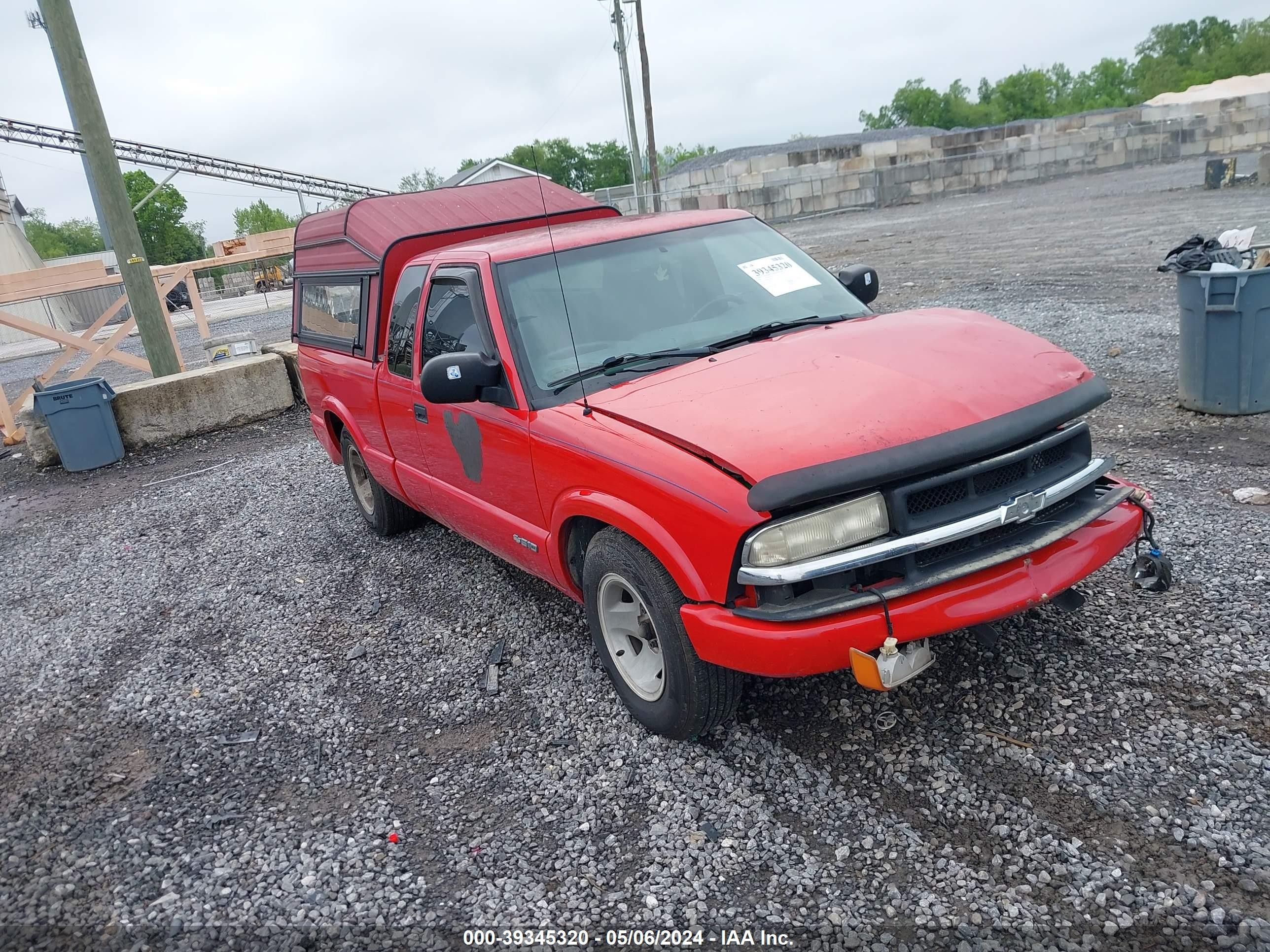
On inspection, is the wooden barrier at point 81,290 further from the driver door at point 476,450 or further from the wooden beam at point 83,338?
the driver door at point 476,450

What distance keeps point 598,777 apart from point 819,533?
1.30 meters

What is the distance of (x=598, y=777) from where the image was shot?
3236 mm

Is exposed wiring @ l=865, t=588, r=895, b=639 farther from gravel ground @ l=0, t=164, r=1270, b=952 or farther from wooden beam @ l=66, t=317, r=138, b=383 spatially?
wooden beam @ l=66, t=317, r=138, b=383

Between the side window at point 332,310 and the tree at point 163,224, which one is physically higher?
the tree at point 163,224


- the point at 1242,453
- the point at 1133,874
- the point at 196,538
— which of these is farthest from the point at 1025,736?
the point at 196,538

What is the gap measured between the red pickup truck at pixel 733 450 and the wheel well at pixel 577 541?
2 cm

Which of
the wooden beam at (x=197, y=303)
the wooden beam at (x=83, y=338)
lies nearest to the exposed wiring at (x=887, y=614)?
the wooden beam at (x=83, y=338)

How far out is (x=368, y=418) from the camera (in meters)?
5.41

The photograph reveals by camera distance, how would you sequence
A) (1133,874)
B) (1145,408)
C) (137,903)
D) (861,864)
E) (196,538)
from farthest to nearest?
(196,538) → (1145,408) → (137,903) → (861,864) → (1133,874)

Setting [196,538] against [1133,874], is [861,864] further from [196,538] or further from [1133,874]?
[196,538]

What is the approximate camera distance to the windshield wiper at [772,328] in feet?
12.2

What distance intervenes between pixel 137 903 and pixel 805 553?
2.51 meters

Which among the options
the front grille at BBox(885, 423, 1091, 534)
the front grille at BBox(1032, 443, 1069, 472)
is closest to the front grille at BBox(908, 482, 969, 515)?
the front grille at BBox(885, 423, 1091, 534)

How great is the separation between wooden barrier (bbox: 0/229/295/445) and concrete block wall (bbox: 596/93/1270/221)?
2030 cm
